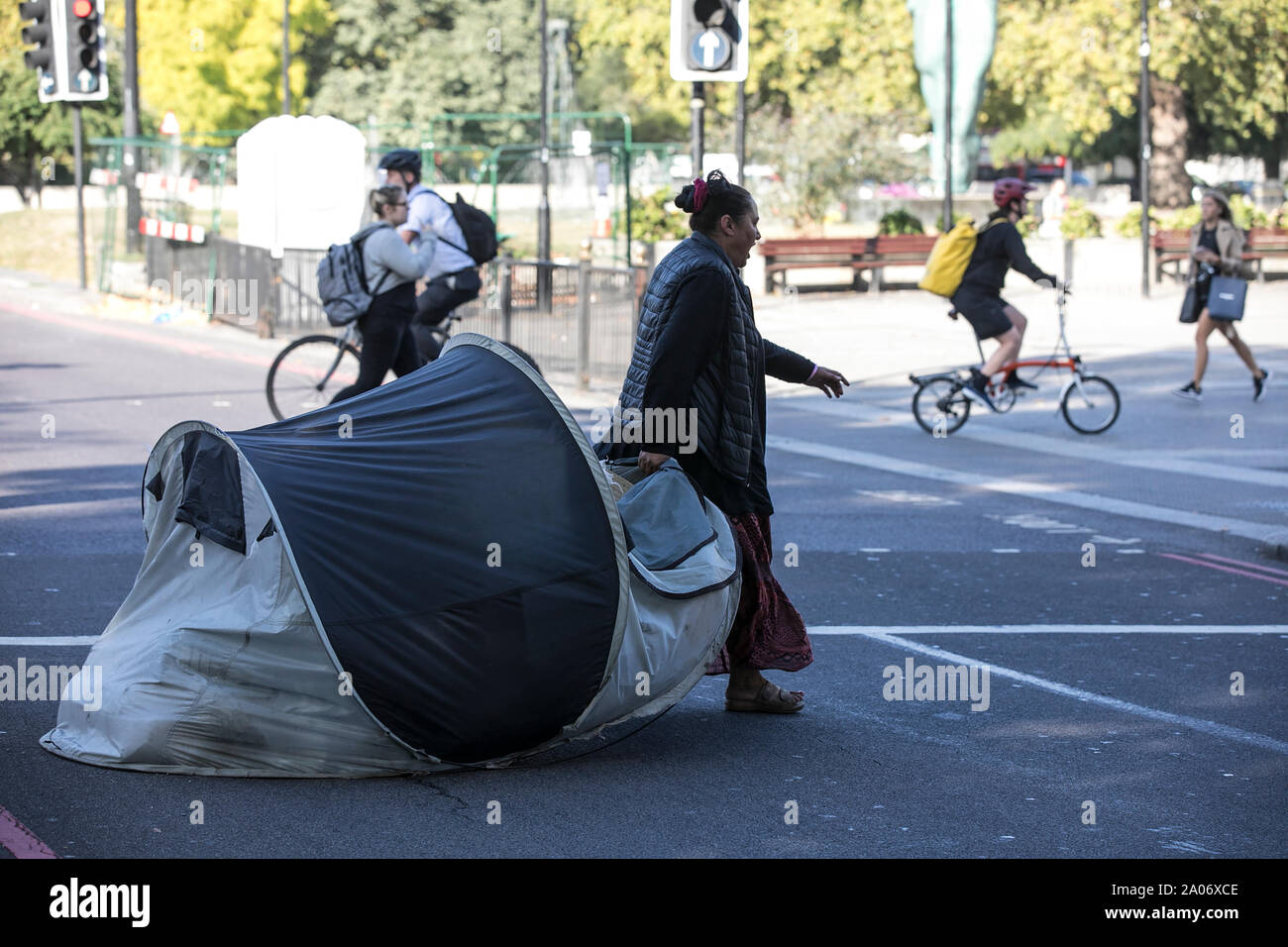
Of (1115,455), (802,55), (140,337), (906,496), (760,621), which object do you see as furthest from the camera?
(802,55)

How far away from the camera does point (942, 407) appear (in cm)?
1388

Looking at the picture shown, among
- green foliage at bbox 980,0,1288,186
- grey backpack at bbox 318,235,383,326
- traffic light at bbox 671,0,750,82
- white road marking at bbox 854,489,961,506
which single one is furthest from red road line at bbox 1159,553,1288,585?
green foliage at bbox 980,0,1288,186

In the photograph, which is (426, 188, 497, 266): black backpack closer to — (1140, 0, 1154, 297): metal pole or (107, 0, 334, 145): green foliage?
(1140, 0, 1154, 297): metal pole

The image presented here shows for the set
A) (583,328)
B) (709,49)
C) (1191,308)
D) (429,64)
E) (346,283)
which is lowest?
(583,328)

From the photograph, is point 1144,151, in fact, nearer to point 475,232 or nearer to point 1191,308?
point 1191,308

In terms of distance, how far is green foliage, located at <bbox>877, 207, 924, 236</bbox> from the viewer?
30828mm

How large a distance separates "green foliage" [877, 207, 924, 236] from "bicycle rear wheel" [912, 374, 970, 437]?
56.3 feet

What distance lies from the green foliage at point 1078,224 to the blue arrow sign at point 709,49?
68.3ft

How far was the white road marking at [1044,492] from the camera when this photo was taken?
10.1 metres

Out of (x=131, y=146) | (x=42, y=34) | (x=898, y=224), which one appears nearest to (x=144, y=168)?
(x=131, y=146)

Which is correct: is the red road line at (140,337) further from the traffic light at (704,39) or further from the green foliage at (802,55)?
the green foliage at (802,55)

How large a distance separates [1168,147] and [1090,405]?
3214cm
